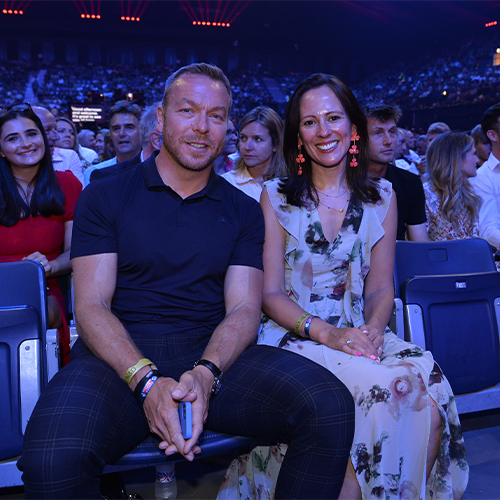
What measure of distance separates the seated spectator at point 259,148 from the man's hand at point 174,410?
2105 mm

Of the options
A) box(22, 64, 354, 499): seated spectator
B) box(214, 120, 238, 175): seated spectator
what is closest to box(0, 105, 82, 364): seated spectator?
box(22, 64, 354, 499): seated spectator

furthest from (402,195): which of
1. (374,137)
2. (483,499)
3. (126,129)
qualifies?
(126,129)

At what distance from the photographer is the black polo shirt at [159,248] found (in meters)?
1.54

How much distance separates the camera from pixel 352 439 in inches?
52.1

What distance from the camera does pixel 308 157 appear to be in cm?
200

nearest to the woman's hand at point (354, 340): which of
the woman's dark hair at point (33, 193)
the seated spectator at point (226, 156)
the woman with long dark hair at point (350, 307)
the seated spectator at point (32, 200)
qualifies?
the woman with long dark hair at point (350, 307)

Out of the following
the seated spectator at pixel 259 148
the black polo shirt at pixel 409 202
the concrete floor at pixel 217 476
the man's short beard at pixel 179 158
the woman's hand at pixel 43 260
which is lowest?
the concrete floor at pixel 217 476

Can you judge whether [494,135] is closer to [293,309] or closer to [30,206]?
[293,309]

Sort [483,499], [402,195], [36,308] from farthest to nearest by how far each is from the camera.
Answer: [402,195], [483,499], [36,308]

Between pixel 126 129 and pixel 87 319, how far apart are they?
2.78 m

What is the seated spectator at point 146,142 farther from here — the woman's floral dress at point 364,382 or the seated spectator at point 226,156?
the woman's floral dress at point 364,382

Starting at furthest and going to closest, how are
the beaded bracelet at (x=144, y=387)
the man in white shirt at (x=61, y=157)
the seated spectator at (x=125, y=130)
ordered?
the man in white shirt at (x=61, y=157), the seated spectator at (x=125, y=130), the beaded bracelet at (x=144, y=387)

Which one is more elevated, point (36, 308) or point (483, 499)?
point (36, 308)

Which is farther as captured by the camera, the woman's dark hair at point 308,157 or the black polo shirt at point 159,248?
the woman's dark hair at point 308,157
